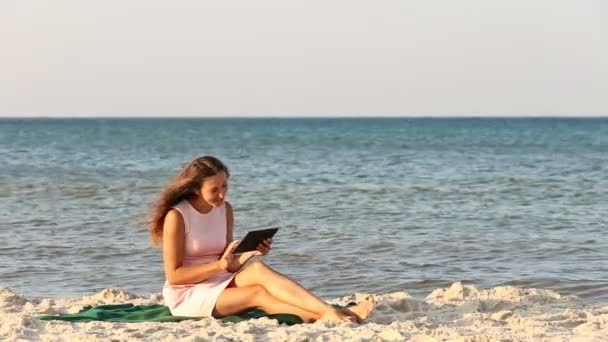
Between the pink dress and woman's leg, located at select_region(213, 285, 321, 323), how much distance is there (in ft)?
0.21

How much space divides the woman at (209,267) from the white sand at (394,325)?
0.55 ft

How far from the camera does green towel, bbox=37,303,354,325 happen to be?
25.5ft

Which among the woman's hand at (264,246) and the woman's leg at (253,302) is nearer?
the woman's hand at (264,246)

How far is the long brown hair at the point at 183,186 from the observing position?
7574mm

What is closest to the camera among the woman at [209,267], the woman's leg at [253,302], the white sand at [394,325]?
the white sand at [394,325]

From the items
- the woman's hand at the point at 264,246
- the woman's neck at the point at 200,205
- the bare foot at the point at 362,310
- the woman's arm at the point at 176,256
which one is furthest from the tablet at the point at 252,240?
the bare foot at the point at 362,310

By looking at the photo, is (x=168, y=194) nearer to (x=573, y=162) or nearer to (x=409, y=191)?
(x=409, y=191)

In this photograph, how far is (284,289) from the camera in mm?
7715

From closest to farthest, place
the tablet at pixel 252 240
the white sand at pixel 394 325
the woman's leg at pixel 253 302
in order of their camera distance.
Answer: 1. the white sand at pixel 394 325
2. the tablet at pixel 252 240
3. the woman's leg at pixel 253 302

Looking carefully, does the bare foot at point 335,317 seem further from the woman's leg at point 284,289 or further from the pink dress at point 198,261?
the pink dress at point 198,261

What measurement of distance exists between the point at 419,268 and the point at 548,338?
4.39 metres

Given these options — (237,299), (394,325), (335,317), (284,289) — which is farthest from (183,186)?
(394,325)

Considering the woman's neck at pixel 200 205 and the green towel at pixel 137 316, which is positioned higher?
the woman's neck at pixel 200 205

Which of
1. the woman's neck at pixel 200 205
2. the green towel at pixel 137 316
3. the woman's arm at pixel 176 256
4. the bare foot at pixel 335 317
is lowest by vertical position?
the green towel at pixel 137 316
